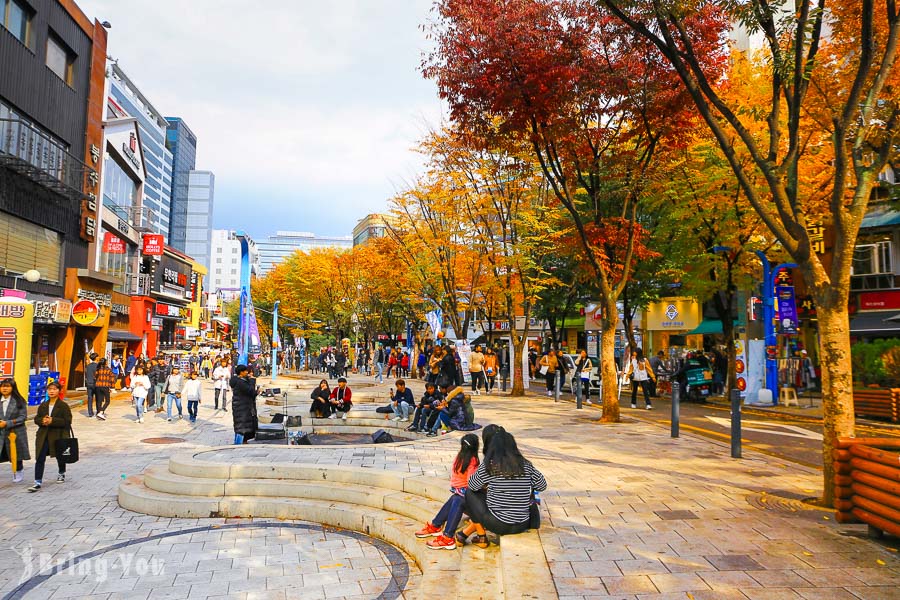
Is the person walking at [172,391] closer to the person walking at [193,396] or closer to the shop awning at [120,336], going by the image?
the person walking at [193,396]

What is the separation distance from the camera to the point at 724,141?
722cm

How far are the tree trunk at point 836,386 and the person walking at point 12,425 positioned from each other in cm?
1092

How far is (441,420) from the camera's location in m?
12.8

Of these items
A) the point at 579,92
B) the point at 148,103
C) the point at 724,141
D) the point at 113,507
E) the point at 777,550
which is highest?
the point at 148,103

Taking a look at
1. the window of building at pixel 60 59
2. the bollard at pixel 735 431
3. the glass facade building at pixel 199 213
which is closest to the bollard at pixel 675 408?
the bollard at pixel 735 431

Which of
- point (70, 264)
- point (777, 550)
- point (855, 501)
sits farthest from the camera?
point (70, 264)

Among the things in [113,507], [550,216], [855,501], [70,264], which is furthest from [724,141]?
[70,264]

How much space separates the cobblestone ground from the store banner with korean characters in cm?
715

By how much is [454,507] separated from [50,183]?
2201cm

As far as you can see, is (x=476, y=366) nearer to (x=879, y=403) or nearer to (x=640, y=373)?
(x=640, y=373)

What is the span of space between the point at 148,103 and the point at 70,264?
289ft

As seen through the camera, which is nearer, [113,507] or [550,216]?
[113,507]

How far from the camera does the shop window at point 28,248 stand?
1917 centimetres

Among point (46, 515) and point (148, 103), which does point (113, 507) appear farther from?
point (148, 103)
